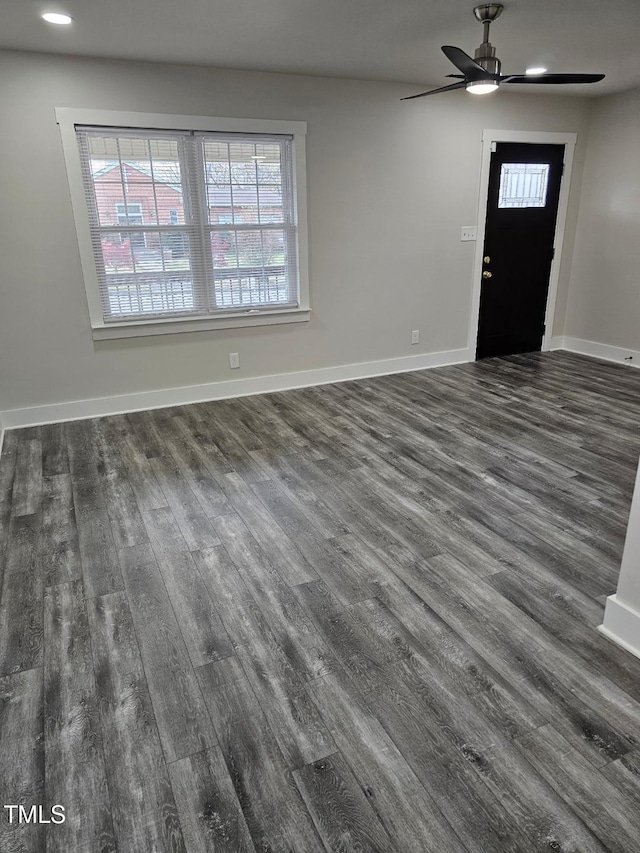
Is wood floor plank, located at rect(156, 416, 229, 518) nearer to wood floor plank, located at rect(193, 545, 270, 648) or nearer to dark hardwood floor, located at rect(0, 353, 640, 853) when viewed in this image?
dark hardwood floor, located at rect(0, 353, 640, 853)

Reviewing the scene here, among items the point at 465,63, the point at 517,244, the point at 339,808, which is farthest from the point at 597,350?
the point at 339,808

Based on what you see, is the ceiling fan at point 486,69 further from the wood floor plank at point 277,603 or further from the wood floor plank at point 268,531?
the wood floor plank at point 277,603

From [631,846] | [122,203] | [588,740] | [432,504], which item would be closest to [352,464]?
[432,504]

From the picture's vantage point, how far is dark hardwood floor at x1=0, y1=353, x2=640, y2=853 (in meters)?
1.43

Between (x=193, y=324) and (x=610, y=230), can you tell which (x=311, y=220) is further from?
(x=610, y=230)

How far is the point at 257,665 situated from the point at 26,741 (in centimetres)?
73

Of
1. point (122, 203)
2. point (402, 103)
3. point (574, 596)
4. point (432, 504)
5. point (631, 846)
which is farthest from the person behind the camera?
point (402, 103)

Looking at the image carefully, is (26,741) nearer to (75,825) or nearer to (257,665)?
(75,825)

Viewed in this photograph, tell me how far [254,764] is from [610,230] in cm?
602

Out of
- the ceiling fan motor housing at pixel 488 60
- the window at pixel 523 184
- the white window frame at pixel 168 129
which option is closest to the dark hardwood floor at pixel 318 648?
the white window frame at pixel 168 129

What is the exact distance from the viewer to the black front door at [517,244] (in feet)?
18.0

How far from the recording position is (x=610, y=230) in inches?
222

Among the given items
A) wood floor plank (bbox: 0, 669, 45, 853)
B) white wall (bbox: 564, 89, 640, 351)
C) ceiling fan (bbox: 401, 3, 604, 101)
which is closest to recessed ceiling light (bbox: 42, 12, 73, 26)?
ceiling fan (bbox: 401, 3, 604, 101)

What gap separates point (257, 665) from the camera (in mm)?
1919
